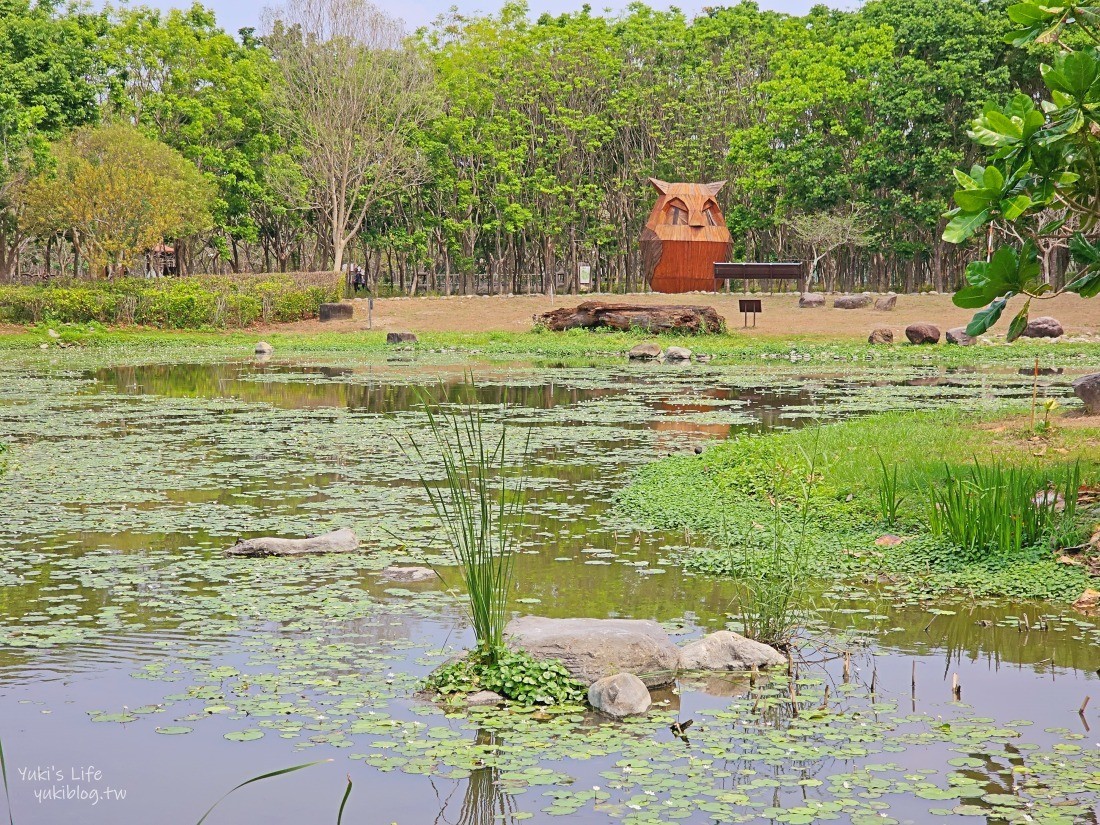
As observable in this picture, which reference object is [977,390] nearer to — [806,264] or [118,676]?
[118,676]

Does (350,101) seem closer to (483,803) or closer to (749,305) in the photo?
(749,305)

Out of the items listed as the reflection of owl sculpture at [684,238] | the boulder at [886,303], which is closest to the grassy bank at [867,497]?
the boulder at [886,303]

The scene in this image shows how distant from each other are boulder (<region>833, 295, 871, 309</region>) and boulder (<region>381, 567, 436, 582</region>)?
3673cm

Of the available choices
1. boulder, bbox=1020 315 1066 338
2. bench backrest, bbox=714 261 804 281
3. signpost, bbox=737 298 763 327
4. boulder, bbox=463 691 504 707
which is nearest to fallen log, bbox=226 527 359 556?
boulder, bbox=463 691 504 707

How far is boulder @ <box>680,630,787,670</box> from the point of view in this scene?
6562 mm

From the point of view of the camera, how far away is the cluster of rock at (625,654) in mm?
5988

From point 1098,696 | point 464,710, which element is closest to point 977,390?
point 1098,696

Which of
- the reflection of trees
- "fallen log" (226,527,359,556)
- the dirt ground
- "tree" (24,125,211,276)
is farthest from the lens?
"tree" (24,125,211,276)

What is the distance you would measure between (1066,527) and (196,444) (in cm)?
1052

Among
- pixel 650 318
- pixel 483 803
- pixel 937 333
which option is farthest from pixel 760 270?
pixel 483 803

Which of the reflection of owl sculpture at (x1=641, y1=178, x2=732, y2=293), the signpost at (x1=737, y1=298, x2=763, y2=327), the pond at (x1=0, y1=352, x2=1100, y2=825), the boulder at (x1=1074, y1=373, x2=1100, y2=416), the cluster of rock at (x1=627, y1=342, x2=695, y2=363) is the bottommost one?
the pond at (x1=0, y1=352, x2=1100, y2=825)

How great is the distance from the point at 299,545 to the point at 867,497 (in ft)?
15.1

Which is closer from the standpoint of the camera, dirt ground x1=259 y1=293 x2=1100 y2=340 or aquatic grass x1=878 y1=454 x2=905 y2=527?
aquatic grass x1=878 y1=454 x2=905 y2=527

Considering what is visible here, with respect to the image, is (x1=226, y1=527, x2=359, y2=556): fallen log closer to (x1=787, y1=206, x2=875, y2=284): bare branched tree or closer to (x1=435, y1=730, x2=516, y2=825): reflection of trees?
(x1=435, y1=730, x2=516, y2=825): reflection of trees
